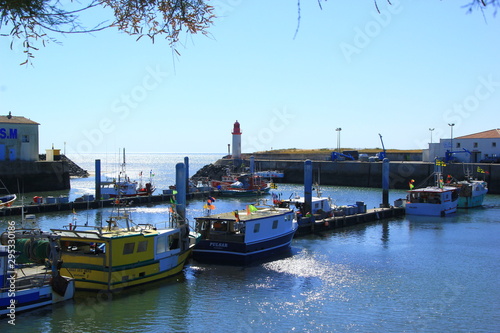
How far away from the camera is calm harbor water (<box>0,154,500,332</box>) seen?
1834 cm

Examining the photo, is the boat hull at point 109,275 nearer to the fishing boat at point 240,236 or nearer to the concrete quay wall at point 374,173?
the fishing boat at point 240,236

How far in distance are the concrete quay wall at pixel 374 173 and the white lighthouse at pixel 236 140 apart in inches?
342

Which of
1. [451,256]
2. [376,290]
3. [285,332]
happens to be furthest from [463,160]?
[285,332]

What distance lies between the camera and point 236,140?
98688 millimetres

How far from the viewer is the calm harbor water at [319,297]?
18.3 meters

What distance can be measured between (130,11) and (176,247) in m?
18.4

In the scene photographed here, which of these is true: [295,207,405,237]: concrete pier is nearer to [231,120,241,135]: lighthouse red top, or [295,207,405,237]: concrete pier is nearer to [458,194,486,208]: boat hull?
[458,194,486,208]: boat hull

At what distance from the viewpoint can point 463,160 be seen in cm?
7562

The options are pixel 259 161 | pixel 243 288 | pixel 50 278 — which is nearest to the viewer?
pixel 50 278

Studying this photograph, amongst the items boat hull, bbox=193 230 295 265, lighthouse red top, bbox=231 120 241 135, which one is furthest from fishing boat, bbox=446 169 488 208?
lighthouse red top, bbox=231 120 241 135

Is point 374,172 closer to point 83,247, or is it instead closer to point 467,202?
point 467,202

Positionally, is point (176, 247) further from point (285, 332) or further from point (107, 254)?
point (285, 332)

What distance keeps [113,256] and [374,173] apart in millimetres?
62667

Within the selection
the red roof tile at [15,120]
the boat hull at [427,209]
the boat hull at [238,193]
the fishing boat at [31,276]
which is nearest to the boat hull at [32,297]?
the fishing boat at [31,276]
